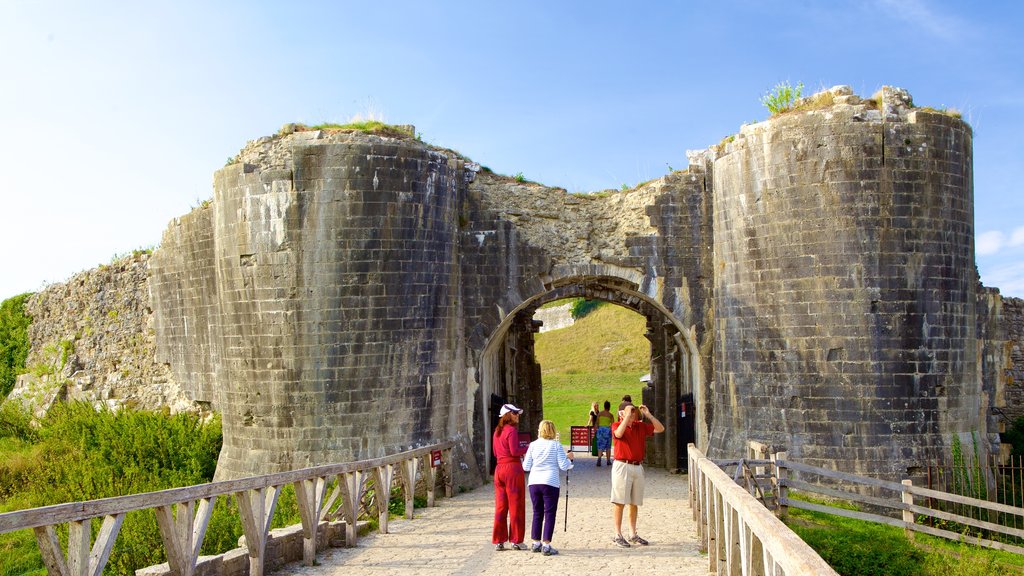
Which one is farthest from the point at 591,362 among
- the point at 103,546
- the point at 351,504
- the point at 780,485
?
the point at 103,546

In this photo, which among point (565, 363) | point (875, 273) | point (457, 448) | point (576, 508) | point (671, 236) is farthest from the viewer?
point (565, 363)

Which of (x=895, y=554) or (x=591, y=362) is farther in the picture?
(x=591, y=362)

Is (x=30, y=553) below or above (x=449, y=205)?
below

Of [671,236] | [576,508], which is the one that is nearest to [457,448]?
[576,508]

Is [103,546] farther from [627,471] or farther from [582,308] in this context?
[582,308]

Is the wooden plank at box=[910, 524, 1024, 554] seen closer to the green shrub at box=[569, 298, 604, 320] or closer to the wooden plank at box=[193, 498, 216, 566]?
the wooden plank at box=[193, 498, 216, 566]

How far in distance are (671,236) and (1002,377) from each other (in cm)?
633

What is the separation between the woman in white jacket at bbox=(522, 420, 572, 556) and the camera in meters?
9.19

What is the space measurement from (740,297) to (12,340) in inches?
808

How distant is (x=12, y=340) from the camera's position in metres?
25.1

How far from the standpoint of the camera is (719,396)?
15391mm

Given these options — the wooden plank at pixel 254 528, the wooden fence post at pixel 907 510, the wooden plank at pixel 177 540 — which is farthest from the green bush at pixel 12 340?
the wooden fence post at pixel 907 510

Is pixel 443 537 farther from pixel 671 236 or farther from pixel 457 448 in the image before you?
pixel 671 236

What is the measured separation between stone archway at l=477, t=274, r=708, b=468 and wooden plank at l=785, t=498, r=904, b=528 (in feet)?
12.7
